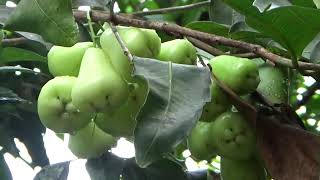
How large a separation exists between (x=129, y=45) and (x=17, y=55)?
358 mm

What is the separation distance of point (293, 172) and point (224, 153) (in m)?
0.09

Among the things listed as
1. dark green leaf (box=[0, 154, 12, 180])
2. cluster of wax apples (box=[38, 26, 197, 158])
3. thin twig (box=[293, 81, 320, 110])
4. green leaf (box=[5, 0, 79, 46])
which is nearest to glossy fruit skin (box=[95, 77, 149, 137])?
cluster of wax apples (box=[38, 26, 197, 158])

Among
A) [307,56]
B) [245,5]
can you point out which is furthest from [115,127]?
[307,56]

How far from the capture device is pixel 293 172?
2.76 ft

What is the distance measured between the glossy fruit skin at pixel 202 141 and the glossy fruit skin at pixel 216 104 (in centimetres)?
3

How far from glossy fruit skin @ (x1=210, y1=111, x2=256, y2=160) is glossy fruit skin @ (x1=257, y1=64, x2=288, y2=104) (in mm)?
133

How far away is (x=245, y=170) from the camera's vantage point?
2.97ft

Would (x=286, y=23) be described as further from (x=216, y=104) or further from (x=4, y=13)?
(x=4, y=13)

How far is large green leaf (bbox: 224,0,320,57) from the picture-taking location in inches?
33.8

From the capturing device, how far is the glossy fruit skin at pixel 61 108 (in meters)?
0.84

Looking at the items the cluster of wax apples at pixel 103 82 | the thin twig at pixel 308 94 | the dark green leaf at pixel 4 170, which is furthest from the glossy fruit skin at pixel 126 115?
the thin twig at pixel 308 94

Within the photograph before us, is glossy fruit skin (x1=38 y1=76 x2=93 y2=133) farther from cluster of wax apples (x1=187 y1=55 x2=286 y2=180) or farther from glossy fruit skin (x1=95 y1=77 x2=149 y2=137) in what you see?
cluster of wax apples (x1=187 y1=55 x2=286 y2=180)

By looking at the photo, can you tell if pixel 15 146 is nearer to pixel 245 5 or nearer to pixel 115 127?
pixel 115 127

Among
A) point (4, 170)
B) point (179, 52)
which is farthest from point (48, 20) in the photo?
point (4, 170)
